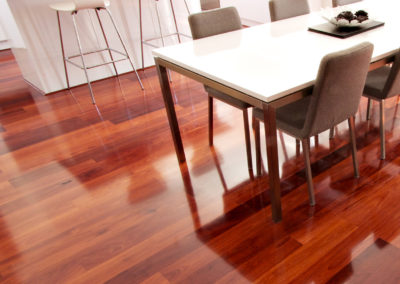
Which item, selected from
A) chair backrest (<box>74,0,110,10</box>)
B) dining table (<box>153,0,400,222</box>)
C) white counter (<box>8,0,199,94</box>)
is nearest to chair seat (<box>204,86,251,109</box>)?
dining table (<box>153,0,400,222</box>)

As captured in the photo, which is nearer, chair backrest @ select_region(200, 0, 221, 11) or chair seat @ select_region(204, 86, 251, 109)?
chair seat @ select_region(204, 86, 251, 109)

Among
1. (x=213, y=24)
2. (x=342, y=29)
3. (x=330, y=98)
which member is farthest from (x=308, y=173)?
(x=213, y=24)

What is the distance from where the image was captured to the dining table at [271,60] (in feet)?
5.31

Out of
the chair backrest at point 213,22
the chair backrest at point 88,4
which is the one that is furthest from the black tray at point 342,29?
the chair backrest at point 88,4

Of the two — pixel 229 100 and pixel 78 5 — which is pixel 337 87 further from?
pixel 78 5

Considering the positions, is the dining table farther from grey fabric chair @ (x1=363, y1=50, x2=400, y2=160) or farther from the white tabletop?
grey fabric chair @ (x1=363, y1=50, x2=400, y2=160)

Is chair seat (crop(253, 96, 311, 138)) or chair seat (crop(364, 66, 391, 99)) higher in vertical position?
chair seat (crop(253, 96, 311, 138))

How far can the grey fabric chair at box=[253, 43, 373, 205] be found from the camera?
5.22ft

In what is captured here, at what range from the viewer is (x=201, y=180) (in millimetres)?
2367

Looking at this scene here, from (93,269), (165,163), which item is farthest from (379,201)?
(93,269)

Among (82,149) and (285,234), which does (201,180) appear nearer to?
(285,234)

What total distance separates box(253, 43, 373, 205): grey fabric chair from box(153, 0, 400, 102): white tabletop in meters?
0.09

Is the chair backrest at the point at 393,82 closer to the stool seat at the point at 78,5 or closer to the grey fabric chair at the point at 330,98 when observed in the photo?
the grey fabric chair at the point at 330,98

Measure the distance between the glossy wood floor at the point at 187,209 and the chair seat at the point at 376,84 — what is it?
0.42 m
